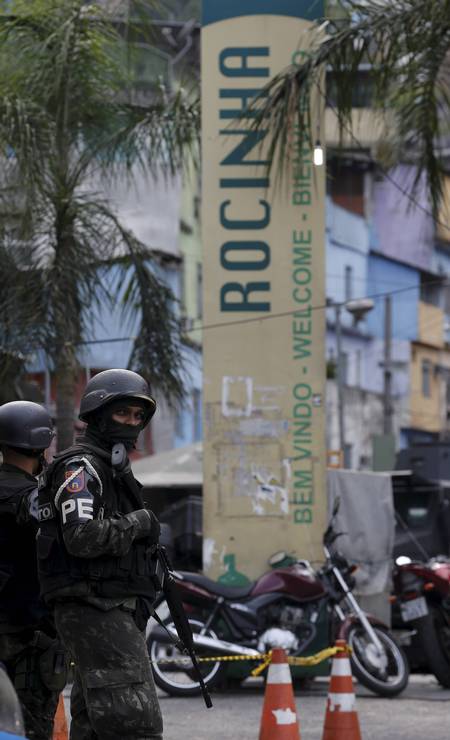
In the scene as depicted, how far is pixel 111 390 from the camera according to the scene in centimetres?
588

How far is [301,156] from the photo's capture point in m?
13.4

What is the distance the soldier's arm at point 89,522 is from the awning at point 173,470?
14857mm

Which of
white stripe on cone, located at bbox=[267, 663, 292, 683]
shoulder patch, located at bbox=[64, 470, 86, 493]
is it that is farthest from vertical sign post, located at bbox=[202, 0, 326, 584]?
shoulder patch, located at bbox=[64, 470, 86, 493]

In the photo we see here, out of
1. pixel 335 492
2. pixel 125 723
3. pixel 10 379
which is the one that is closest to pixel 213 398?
pixel 335 492

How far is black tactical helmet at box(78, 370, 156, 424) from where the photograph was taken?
5871 mm

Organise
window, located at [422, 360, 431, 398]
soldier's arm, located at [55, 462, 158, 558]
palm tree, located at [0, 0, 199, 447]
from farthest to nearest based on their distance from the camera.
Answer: window, located at [422, 360, 431, 398] → palm tree, located at [0, 0, 199, 447] → soldier's arm, located at [55, 462, 158, 558]

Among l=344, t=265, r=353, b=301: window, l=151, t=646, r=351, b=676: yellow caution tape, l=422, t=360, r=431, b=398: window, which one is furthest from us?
l=422, t=360, r=431, b=398: window

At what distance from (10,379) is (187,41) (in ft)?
94.8

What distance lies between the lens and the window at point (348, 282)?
53594 millimetres

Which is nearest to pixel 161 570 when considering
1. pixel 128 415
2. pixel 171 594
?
pixel 171 594

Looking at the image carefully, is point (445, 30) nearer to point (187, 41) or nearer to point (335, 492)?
point (335, 492)

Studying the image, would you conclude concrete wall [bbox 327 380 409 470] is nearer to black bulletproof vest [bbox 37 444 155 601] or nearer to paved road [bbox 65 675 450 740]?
paved road [bbox 65 675 450 740]

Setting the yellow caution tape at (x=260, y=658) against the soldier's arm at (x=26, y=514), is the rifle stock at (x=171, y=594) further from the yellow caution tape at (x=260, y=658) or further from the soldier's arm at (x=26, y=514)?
the yellow caution tape at (x=260, y=658)

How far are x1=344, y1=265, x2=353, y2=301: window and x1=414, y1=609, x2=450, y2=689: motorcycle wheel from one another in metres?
40.6
